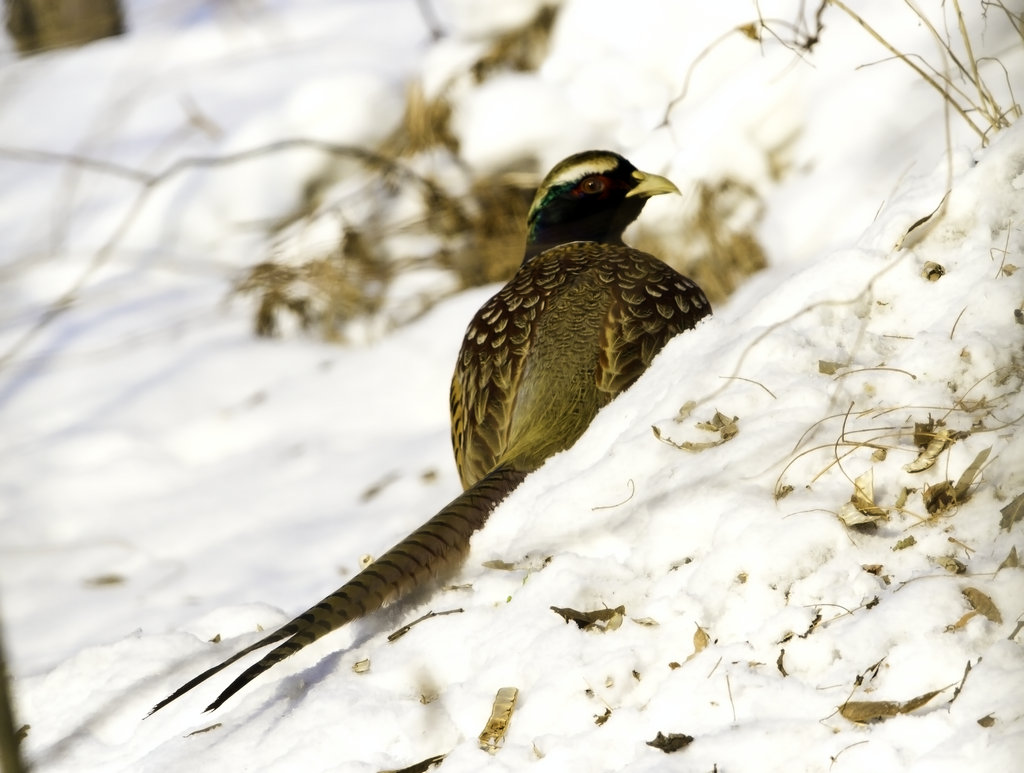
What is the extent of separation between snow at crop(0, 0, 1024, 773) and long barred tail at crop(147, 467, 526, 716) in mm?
86

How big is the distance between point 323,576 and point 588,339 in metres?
2.03

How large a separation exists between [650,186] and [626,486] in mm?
1858

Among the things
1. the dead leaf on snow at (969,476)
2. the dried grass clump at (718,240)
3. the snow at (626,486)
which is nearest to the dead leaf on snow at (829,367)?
the snow at (626,486)

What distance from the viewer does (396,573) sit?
2666 mm

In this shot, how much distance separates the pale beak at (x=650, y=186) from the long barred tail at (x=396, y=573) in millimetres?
1611

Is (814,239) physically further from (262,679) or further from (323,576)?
(262,679)

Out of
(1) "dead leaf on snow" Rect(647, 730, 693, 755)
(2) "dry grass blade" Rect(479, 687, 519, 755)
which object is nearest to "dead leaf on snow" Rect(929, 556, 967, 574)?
(1) "dead leaf on snow" Rect(647, 730, 693, 755)

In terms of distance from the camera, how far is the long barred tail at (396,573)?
2385 millimetres

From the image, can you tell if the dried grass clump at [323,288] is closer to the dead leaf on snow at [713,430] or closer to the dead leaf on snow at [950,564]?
the dead leaf on snow at [713,430]

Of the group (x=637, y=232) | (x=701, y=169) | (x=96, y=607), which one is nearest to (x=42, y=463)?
(x=96, y=607)

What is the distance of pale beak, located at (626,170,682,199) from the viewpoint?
4234mm

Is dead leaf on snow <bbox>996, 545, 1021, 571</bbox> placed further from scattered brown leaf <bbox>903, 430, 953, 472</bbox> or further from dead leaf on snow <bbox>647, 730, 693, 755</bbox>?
dead leaf on snow <bbox>647, 730, 693, 755</bbox>

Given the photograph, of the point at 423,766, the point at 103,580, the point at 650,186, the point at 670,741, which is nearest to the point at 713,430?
the point at 670,741

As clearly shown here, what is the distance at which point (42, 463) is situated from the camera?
6.26m
